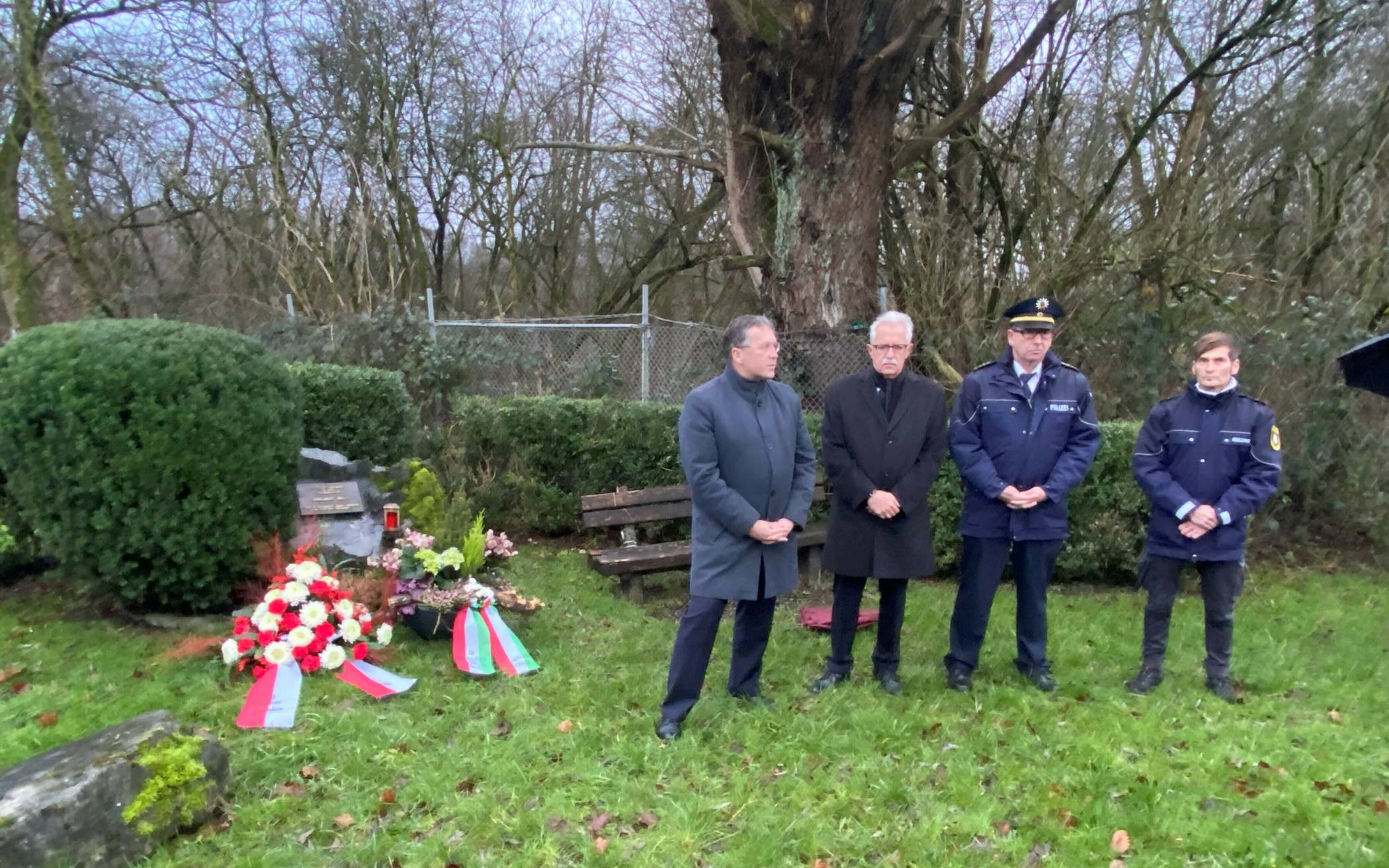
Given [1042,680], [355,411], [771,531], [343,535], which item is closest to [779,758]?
[771,531]

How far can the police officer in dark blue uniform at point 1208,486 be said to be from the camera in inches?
163

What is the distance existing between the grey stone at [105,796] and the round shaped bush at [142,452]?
1.99 metres

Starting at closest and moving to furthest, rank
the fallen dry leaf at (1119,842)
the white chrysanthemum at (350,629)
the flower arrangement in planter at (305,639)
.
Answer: the fallen dry leaf at (1119,842) → the flower arrangement in planter at (305,639) → the white chrysanthemum at (350,629)

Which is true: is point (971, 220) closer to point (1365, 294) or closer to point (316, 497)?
point (1365, 294)

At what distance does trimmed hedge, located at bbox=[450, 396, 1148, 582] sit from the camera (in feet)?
22.1

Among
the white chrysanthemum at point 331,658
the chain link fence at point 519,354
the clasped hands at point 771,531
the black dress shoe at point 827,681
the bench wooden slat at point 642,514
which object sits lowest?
the white chrysanthemum at point 331,658

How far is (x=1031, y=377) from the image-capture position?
4324mm

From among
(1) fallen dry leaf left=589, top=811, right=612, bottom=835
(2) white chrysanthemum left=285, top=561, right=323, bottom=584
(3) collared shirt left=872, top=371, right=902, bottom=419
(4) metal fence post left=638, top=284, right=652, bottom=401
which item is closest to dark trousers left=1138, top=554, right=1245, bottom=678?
(3) collared shirt left=872, top=371, right=902, bottom=419

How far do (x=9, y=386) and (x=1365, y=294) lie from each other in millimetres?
9997

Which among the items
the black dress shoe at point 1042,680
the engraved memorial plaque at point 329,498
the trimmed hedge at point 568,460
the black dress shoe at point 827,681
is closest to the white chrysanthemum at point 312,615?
the engraved memorial plaque at point 329,498

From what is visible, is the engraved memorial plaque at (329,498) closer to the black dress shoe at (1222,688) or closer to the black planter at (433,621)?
the black planter at (433,621)

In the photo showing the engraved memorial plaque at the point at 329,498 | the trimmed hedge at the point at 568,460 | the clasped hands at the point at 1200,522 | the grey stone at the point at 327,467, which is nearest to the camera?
the clasped hands at the point at 1200,522

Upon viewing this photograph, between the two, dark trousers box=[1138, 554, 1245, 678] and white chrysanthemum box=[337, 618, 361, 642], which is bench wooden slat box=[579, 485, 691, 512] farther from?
dark trousers box=[1138, 554, 1245, 678]

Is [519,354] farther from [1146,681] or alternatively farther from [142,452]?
[1146,681]
